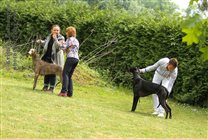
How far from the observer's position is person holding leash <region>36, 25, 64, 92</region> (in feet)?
37.4

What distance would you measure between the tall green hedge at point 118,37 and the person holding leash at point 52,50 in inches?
187

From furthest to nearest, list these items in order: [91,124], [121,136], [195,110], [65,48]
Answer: [195,110], [65,48], [91,124], [121,136]

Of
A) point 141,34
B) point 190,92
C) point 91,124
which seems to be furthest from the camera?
A: point 141,34

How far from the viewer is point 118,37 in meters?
17.6

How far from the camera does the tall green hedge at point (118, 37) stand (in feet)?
50.6

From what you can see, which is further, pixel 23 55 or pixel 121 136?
pixel 23 55

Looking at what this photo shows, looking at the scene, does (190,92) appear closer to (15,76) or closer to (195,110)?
(195,110)

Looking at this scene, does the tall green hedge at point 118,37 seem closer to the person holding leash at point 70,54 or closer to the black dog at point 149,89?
the black dog at point 149,89

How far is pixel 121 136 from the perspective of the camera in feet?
26.5

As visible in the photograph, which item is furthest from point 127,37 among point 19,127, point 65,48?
point 19,127

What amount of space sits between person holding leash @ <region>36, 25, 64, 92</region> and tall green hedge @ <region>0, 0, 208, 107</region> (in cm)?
474

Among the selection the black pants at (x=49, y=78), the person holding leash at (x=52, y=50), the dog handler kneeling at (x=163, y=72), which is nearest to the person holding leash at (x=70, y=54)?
the person holding leash at (x=52, y=50)

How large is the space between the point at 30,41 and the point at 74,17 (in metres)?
2.21

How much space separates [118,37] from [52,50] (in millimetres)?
6242
